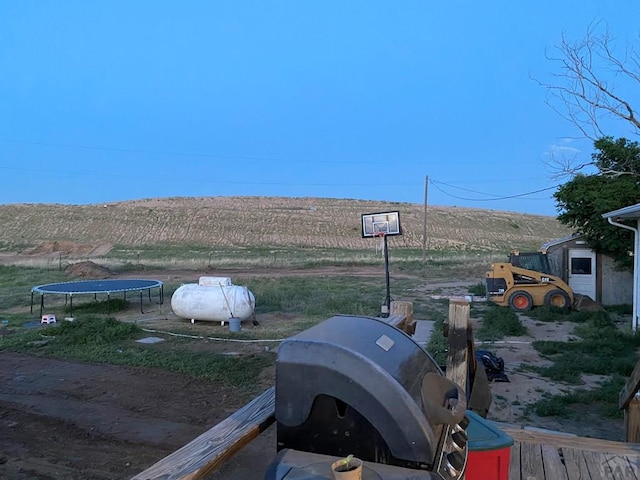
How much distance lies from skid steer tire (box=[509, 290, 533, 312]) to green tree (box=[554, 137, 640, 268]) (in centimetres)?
274

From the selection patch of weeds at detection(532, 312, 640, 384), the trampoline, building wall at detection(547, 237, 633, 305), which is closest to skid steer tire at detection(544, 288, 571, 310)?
building wall at detection(547, 237, 633, 305)

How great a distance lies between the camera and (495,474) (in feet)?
8.14

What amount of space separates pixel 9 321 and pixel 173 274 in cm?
1270

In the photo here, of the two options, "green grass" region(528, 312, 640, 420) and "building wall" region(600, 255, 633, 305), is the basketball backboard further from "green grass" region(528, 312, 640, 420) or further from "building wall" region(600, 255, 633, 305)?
"building wall" region(600, 255, 633, 305)

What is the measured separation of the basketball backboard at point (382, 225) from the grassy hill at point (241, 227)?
129ft

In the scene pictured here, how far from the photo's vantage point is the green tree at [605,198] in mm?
14780

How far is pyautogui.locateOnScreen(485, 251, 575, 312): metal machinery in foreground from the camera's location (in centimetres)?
1466

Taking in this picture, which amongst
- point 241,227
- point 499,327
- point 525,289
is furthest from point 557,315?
point 241,227

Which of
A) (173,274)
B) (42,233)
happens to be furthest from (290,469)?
(42,233)

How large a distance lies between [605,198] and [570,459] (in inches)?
521

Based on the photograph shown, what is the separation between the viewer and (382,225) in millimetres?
10914

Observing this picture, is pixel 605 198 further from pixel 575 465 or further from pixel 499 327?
pixel 575 465

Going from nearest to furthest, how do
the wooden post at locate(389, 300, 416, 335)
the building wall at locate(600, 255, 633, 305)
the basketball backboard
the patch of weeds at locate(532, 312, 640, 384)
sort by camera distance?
1. the wooden post at locate(389, 300, 416, 335)
2. the patch of weeds at locate(532, 312, 640, 384)
3. the basketball backboard
4. the building wall at locate(600, 255, 633, 305)

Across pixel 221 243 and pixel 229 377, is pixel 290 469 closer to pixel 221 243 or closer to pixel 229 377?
pixel 229 377
